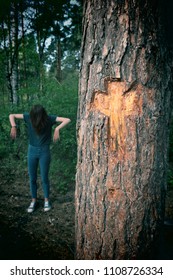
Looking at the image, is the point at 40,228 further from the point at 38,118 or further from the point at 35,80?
the point at 35,80

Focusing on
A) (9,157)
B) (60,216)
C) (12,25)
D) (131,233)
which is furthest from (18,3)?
(131,233)

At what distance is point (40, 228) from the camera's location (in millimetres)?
3498

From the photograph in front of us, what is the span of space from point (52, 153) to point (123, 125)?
164 inches

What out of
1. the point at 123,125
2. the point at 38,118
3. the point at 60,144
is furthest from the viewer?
the point at 60,144

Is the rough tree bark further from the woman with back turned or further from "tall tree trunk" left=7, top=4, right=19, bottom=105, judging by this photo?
"tall tree trunk" left=7, top=4, right=19, bottom=105

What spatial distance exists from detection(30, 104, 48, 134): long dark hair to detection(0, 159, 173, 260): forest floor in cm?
154

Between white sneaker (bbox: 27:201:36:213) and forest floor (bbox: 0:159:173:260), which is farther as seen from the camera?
white sneaker (bbox: 27:201:36:213)

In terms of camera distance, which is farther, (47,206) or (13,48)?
(13,48)

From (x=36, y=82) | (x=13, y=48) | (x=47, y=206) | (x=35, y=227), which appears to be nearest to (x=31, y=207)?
(x=47, y=206)

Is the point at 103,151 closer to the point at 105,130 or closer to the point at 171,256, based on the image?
the point at 105,130

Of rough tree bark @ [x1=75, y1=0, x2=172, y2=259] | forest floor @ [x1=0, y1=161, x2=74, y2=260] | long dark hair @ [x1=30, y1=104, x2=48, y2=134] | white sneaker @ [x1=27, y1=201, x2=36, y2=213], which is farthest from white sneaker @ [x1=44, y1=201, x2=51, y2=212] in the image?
rough tree bark @ [x1=75, y1=0, x2=172, y2=259]

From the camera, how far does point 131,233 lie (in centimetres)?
192

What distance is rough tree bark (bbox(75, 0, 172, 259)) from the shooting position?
167 cm

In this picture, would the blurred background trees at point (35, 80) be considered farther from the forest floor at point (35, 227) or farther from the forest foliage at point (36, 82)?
the forest floor at point (35, 227)
